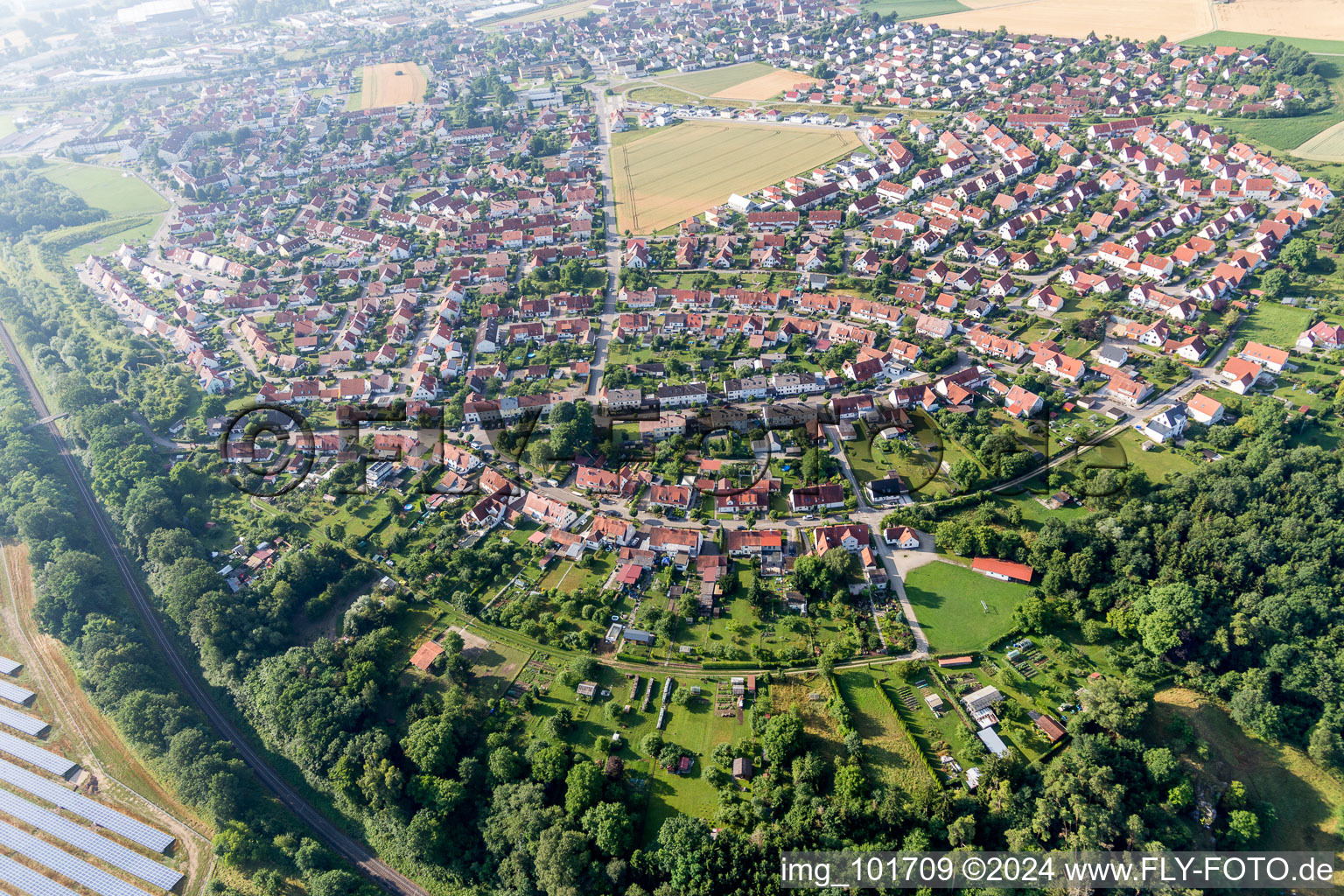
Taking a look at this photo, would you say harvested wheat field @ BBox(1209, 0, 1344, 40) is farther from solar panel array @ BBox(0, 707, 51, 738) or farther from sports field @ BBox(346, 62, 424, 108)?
solar panel array @ BBox(0, 707, 51, 738)

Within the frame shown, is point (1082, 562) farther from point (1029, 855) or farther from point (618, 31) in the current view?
point (618, 31)

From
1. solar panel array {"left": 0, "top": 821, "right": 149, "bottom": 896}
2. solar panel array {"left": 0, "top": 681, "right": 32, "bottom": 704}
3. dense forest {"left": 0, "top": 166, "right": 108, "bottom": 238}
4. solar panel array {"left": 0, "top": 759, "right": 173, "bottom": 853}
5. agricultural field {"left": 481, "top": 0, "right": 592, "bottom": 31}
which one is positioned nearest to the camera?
solar panel array {"left": 0, "top": 821, "right": 149, "bottom": 896}

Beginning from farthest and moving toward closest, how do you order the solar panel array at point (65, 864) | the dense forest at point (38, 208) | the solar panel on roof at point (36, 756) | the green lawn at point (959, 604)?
the dense forest at point (38, 208) → the green lawn at point (959, 604) → the solar panel on roof at point (36, 756) → the solar panel array at point (65, 864)

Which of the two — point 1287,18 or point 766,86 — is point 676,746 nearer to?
point 766,86

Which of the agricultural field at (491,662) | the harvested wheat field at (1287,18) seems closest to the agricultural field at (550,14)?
the harvested wheat field at (1287,18)

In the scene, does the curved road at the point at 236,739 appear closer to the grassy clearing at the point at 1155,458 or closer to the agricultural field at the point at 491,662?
the agricultural field at the point at 491,662

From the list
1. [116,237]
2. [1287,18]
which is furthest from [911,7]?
[116,237]

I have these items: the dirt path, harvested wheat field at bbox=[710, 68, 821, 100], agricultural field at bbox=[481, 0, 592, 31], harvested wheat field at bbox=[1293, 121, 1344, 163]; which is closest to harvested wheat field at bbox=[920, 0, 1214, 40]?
harvested wheat field at bbox=[710, 68, 821, 100]
